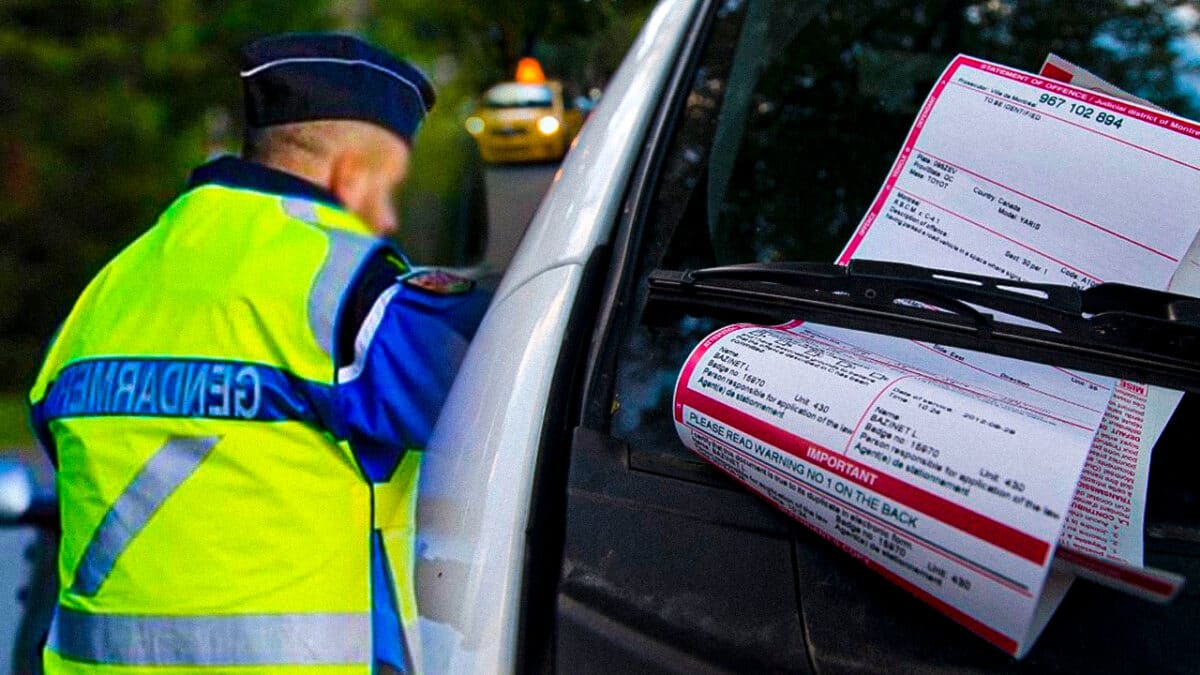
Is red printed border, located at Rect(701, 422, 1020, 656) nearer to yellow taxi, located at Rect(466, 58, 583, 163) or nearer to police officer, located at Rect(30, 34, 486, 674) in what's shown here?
police officer, located at Rect(30, 34, 486, 674)

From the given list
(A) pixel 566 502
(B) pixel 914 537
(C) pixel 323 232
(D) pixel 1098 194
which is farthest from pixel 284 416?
(D) pixel 1098 194

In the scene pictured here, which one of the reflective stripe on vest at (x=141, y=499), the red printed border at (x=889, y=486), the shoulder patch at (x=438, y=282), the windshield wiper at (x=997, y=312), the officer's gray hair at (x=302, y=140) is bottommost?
the reflective stripe on vest at (x=141, y=499)

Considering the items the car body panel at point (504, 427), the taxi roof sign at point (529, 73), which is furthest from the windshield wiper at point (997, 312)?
the taxi roof sign at point (529, 73)

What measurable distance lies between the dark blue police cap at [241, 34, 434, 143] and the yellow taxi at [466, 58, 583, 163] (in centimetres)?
154

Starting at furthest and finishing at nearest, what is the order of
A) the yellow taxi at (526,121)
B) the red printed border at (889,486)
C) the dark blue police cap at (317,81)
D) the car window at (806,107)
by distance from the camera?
the yellow taxi at (526,121)
the dark blue police cap at (317,81)
the car window at (806,107)
the red printed border at (889,486)

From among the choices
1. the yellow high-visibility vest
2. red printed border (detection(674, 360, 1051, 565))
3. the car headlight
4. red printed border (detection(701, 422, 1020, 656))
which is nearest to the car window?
red printed border (detection(674, 360, 1051, 565))

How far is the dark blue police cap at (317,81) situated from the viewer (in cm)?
166

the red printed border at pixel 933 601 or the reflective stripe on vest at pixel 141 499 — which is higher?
the red printed border at pixel 933 601

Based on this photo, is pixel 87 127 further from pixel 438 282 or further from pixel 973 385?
pixel 973 385

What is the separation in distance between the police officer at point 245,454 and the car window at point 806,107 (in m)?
0.35

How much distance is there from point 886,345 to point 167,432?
898 mm

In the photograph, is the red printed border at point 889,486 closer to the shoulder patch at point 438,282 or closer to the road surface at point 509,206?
the shoulder patch at point 438,282

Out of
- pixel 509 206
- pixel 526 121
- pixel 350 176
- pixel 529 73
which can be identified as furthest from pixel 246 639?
pixel 529 73

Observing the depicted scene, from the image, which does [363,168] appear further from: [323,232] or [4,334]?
[4,334]
